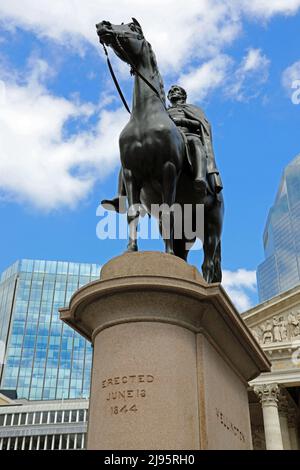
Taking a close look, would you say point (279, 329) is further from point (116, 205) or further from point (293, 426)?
point (116, 205)

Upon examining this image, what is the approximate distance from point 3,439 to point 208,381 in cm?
8218

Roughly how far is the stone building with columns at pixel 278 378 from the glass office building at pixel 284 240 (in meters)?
88.9

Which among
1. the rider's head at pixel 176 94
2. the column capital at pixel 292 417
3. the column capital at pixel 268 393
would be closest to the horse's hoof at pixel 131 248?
the rider's head at pixel 176 94

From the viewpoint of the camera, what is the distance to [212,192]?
8.31m

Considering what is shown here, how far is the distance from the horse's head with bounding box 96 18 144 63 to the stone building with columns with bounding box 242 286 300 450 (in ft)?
118

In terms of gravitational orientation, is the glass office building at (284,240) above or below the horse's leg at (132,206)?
above

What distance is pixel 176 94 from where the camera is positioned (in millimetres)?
9508

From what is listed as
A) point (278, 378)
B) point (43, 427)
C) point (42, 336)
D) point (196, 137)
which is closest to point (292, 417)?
point (278, 378)

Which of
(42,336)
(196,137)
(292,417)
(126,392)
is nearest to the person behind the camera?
(126,392)

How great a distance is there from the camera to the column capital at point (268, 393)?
4278 centimetres

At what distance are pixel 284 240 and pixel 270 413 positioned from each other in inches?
4213

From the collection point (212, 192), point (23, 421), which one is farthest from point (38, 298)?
point (212, 192)

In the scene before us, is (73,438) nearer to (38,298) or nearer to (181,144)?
(38,298)

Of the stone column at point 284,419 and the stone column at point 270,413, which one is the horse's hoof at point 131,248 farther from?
the stone column at point 284,419
